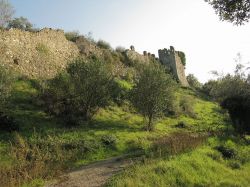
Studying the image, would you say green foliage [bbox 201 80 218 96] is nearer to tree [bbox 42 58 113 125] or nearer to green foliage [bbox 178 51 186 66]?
green foliage [bbox 178 51 186 66]

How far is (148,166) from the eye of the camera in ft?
56.5

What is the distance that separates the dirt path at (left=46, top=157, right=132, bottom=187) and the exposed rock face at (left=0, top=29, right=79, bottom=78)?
1867 cm

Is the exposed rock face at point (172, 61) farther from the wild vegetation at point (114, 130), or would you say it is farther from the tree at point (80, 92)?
the tree at point (80, 92)

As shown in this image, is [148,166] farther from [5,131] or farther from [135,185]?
[5,131]

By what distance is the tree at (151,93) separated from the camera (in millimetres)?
36091

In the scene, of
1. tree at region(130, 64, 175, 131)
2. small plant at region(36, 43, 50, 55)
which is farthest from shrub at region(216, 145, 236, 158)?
small plant at region(36, 43, 50, 55)

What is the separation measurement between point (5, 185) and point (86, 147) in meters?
11.2

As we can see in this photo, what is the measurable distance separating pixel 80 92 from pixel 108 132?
5023 millimetres

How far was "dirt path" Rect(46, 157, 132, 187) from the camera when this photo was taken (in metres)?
16.4

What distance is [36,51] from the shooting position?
41594 millimetres

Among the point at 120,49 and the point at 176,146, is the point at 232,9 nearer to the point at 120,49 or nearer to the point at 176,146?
the point at 176,146

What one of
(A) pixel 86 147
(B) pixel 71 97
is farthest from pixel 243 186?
(B) pixel 71 97

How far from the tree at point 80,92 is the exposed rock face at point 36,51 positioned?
18.4ft

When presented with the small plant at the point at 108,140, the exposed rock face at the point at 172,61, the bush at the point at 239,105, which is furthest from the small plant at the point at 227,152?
the exposed rock face at the point at 172,61
